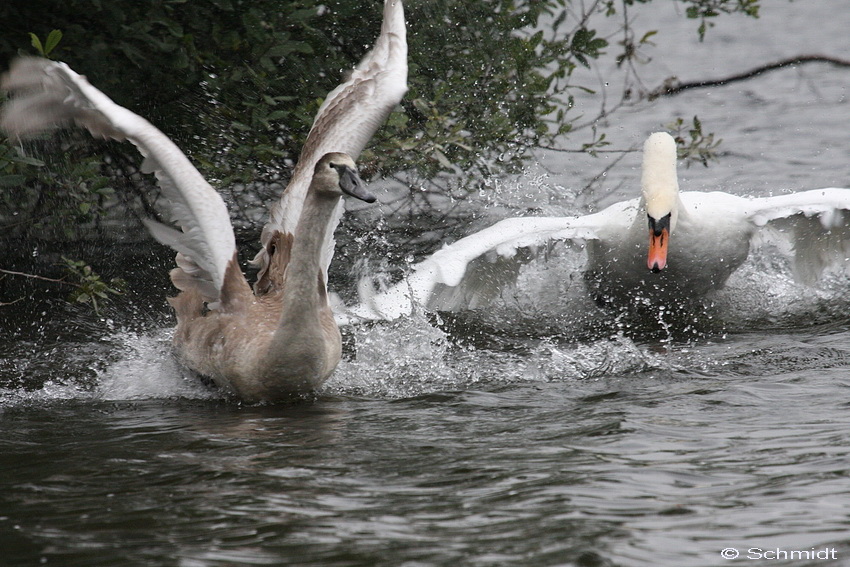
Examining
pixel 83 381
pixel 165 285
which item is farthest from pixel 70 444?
pixel 165 285

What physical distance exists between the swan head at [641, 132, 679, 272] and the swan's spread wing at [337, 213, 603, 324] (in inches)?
21.2

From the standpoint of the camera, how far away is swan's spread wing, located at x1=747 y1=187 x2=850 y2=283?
7066 mm

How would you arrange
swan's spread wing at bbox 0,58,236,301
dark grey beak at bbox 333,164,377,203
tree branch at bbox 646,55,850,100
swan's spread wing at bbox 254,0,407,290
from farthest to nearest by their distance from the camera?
tree branch at bbox 646,55,850,100 < swan's spread wing at bbox 254,0,407,290 < swan's spread wing at bbox 0,58,236,301 < dark grey beak at bbox 333,164,377,203

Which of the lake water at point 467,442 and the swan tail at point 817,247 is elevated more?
the swan tail at point 817,247

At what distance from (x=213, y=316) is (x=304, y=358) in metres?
0.77

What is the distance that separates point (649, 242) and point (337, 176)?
2441mm

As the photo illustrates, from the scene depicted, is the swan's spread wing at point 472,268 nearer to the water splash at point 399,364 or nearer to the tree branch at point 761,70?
the water splash at point 399,364

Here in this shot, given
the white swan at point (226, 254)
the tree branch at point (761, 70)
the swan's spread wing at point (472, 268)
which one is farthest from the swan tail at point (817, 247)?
the white swan at point (226, 254)

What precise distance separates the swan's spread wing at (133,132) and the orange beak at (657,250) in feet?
7.98

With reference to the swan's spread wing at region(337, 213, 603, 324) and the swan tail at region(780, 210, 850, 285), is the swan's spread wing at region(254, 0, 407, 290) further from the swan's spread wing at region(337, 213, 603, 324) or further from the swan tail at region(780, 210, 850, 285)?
the swan tail at region(780, 210, 850, 285)

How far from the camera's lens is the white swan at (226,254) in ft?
17.4

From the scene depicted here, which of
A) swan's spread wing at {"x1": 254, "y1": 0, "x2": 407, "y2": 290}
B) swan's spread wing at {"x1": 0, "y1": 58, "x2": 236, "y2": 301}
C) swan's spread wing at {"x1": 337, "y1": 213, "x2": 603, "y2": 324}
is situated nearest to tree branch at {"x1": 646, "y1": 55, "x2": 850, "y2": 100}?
swan's spread wing at {"x1": 337, "y1": 213, "x2": 603, "y2": 324}

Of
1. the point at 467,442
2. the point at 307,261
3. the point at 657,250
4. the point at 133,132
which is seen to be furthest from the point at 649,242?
the point at 133,132

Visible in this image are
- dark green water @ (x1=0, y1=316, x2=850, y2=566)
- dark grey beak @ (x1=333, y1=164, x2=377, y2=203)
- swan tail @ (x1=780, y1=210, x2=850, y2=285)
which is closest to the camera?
dark green water @ (x1=0, y1=316, x2=850, y2=566)
